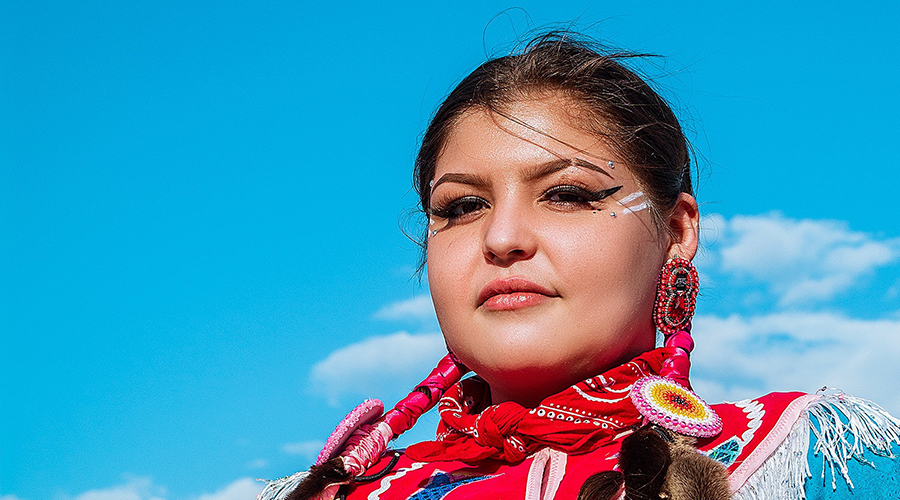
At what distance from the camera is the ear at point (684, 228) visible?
239 cm

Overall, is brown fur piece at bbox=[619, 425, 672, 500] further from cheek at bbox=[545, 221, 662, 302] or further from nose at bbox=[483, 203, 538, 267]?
nose at bbox=[483, 203, 538, 267]

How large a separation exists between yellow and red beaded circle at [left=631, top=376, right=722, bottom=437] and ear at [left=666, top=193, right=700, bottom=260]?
0.42 m

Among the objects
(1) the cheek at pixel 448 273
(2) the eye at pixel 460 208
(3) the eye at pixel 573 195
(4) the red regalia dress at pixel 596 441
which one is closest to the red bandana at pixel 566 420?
(4) the red regalia dress at pixel 596 441

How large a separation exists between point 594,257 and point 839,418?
0.64 metres

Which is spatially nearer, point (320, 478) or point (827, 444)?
point (827, 444)

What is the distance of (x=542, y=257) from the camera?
2.14 m

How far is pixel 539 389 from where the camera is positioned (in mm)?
2242

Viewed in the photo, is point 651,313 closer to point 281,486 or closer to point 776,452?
point 776,452

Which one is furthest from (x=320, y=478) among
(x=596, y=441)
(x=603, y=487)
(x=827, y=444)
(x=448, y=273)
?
(x=827, y=444)

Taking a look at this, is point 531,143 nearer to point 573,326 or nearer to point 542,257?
point 542,257

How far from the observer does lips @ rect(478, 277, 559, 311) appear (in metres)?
2.12

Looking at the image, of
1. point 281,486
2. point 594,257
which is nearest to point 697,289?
point 594,257

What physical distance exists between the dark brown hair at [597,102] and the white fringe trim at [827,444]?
2.02 ft

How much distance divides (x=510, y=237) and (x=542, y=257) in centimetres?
9
